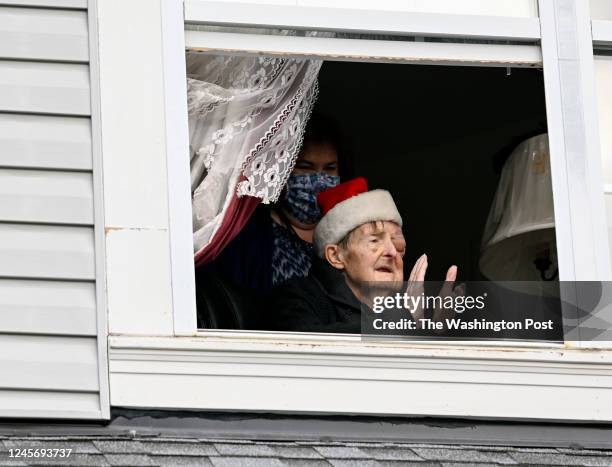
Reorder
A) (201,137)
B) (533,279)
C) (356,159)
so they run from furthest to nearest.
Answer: (356,159), (533,279), (201,137)

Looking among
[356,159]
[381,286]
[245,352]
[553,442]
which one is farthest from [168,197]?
[356,159]

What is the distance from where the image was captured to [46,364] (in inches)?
148

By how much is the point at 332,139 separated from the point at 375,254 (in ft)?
1.84

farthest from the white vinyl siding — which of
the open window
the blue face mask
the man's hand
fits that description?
the blue face mask

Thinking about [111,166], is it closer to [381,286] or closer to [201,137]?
[201,137]

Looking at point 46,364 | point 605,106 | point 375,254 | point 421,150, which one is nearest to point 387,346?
point 375,254

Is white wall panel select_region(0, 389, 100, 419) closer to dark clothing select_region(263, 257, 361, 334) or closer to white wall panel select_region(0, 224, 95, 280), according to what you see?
white wall panel select_region(0, 224, 95, 280)

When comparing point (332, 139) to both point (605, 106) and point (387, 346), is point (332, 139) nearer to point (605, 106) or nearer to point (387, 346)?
point (605, 106)

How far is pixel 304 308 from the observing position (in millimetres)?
4359

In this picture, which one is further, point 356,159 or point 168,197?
point 356,159

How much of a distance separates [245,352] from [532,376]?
30.9 inches

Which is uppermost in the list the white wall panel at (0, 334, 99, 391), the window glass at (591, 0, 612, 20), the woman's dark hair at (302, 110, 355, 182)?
the window glass at (591, 0, 612, 20)

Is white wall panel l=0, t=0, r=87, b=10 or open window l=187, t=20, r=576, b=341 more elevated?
white wall panel l=0, t=0, r=87, b=10

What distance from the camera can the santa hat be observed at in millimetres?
4656
